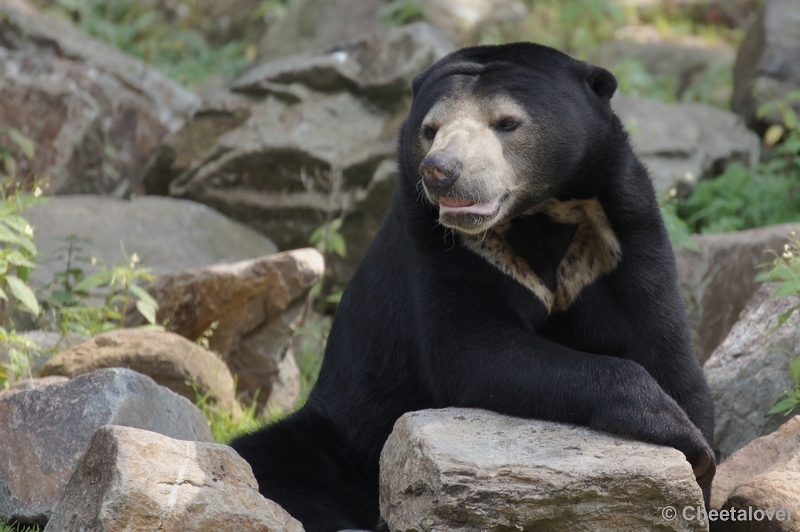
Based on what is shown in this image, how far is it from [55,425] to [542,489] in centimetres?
197

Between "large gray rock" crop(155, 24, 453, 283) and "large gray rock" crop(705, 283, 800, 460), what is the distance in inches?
154

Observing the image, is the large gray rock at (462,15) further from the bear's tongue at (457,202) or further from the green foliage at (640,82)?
the bear's tongue at (457,202)

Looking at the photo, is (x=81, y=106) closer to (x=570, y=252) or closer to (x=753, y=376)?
(x=570, y=252)

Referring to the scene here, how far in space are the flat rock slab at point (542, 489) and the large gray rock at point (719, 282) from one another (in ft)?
12.0

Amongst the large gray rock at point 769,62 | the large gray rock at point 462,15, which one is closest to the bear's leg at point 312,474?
the large gray rock at point 769,62

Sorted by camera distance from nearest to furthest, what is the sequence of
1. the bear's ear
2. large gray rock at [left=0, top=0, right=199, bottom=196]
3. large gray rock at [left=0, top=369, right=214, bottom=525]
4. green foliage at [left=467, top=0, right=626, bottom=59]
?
large gray rock at [left=0, top=369, right=214, bottom=525]
the bear's ear
large gray rock at [left=0, top=0, right=199, bottom=196]
green foliage at [left=467, top=0, right=626, bottom=59]

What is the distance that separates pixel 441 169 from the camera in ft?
10.5

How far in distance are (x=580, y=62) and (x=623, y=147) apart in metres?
0.39

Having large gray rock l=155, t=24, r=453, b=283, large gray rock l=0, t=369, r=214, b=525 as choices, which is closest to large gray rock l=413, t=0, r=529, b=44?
large gray rock l=155, t=24, r=453, b=283

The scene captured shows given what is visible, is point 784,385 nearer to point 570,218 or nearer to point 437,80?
point 570,218

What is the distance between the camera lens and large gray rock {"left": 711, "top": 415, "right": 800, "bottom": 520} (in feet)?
9.70

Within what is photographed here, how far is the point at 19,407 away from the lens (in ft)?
11.7

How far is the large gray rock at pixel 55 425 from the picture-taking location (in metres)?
3.40

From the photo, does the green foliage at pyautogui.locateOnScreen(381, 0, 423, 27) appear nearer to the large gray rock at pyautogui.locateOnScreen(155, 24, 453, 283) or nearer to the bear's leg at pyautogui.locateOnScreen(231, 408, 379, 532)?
the large gray rock at pyautogui.locateOnScreen(155, 24, 453, 283)
